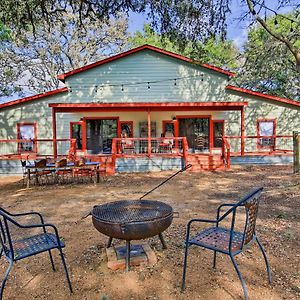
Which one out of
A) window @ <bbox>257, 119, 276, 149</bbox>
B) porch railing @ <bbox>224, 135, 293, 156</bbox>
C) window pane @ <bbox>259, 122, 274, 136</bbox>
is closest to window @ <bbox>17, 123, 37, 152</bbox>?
porch railing @ <bbox>224, 135, 293, 156</bbox>

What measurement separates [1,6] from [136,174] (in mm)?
6889

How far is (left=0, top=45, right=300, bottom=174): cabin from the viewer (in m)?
14.2

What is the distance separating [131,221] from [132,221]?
11mm

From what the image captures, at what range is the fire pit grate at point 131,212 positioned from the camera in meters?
3.09

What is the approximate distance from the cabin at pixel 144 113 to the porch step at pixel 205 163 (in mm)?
1771

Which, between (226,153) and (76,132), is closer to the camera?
(226,153)

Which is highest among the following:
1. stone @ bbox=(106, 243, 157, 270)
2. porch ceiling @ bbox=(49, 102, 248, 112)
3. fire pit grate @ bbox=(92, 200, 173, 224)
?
porch ceiling @ bbox=(49, 102, 248, 112)

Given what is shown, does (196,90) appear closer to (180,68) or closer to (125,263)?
(180,68)

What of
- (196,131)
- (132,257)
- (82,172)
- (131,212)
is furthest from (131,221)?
(196,131)

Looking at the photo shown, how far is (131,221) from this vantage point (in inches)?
117

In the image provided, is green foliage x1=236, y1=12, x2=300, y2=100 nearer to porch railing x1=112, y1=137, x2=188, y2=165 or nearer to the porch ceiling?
the porch ceiling

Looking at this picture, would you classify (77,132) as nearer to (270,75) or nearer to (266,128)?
(266,128)

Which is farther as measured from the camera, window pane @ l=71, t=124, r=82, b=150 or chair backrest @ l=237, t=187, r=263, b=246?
window pane @ l=71, t=124, r=82, b=150

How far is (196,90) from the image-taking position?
1462cm
